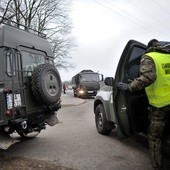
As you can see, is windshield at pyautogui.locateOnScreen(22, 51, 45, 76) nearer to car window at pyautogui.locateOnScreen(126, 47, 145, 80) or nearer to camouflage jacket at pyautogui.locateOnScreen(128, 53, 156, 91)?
car window at pyautogui.locateOnScreen(126, 47, 145, 80)

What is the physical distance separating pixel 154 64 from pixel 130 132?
4.15 feet

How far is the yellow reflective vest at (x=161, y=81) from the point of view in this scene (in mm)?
5059

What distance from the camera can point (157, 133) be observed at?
521 centimetres

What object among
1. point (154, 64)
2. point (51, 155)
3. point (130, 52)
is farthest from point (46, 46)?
point (154, 64)

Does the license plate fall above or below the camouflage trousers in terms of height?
above

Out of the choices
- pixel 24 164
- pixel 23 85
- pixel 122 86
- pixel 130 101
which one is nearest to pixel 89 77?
pixel 23 85

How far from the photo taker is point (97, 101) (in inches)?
369

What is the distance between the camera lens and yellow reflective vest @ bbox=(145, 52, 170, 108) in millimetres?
5059

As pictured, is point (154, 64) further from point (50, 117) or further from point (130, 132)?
point (50, 117)

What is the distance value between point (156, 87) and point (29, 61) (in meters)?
3.76

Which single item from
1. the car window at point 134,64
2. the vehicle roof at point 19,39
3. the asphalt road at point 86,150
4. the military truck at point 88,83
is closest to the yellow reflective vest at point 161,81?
the car window at point 134,64

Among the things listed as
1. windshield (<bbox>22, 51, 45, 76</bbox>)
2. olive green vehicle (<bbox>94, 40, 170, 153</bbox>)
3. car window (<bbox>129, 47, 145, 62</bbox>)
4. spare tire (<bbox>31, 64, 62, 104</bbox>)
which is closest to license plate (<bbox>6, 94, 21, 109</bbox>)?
spare tire (<bbox>31, 64, 62, 104</bbox>)

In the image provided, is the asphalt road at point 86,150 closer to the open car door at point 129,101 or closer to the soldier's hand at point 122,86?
the open car door at point 129,101

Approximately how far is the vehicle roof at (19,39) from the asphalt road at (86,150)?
2.34m
